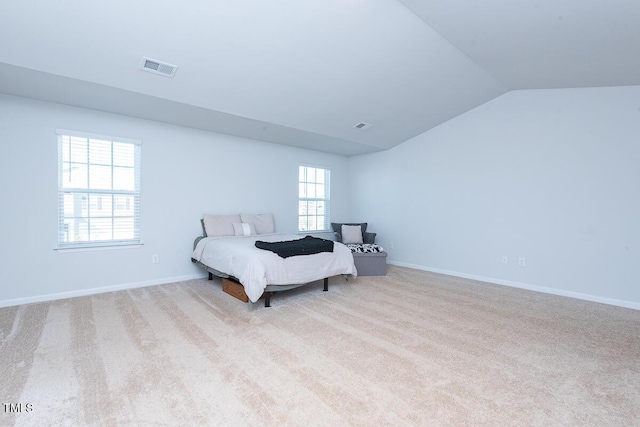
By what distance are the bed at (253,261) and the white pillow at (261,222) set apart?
4.0 inches

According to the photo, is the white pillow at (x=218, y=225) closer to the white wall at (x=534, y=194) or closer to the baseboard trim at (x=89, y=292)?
the baseboard trim at (x=89, y=292)

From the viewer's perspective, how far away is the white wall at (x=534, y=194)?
3.74m

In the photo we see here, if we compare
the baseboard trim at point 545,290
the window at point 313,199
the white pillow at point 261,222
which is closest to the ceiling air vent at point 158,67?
the white pillow at point 261,222

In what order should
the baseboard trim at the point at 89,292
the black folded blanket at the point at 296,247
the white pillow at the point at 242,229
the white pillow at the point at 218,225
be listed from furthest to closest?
the white pillow at the point at 242,229 → the white pillow at the point at 218,225 → the black folded blanket at the point at 296,247 → the baseboard trim at the point at 89,292

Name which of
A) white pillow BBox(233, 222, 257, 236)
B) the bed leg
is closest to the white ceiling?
white pillow BBox(233, 222, 257, 236)

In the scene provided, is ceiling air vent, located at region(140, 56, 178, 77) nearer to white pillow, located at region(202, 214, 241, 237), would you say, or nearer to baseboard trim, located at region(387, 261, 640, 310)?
white pillow, located at region(202, 214, 241, 237)

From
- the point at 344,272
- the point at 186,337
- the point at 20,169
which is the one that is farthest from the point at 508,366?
the point at 20,169

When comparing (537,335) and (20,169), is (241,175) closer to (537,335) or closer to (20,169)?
(20,169)

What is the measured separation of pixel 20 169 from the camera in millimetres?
3486

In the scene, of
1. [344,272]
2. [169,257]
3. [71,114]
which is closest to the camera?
[71,114]

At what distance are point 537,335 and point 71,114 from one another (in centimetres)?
578

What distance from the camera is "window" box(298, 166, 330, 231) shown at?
6.40 m

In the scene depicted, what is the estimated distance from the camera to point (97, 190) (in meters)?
4.01

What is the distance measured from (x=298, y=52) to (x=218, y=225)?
2818 millimetres
